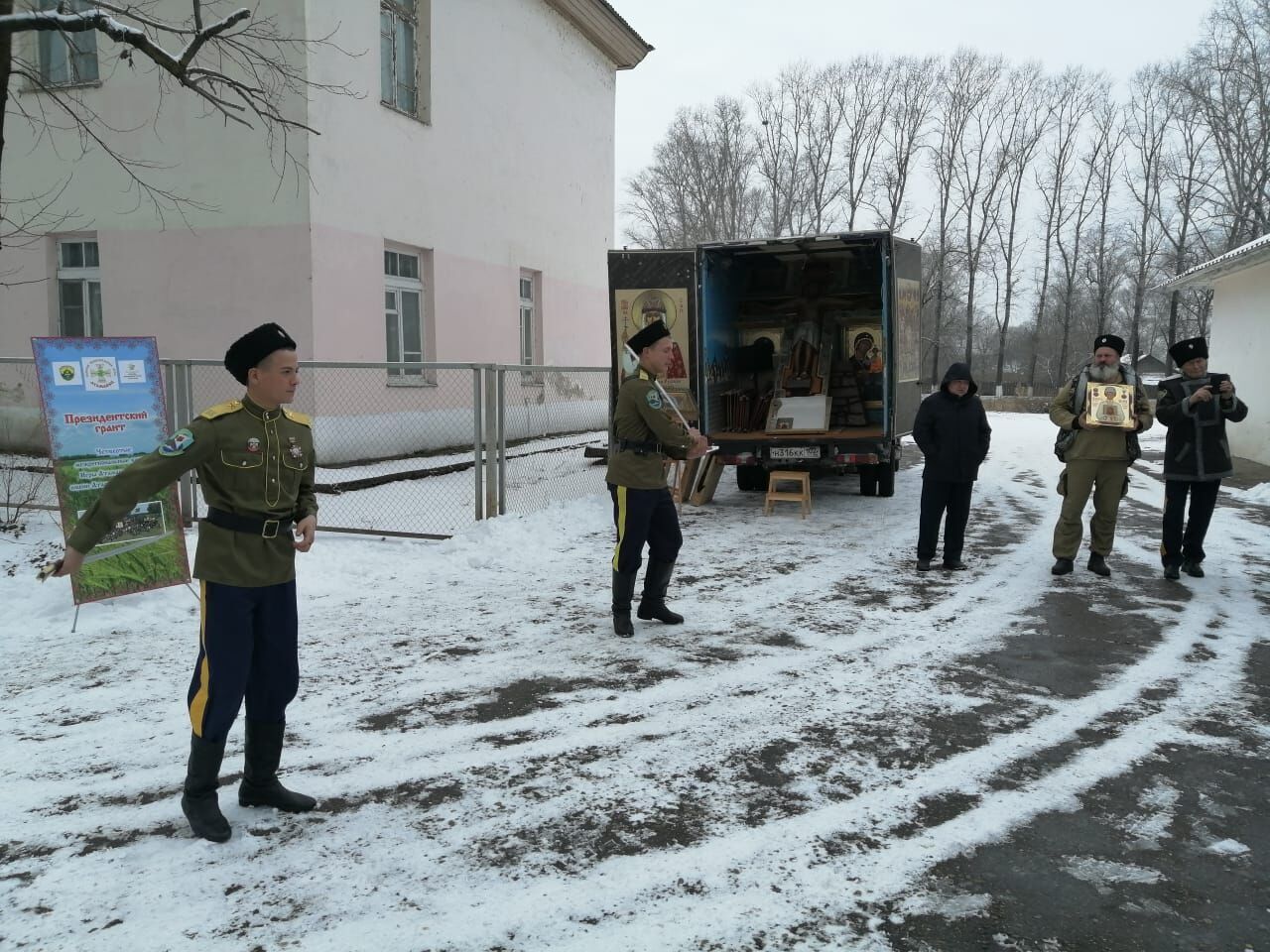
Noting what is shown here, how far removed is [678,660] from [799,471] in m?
5.83

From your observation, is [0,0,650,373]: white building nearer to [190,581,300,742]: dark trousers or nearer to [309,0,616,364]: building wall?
[309,0,616,364]: building wall

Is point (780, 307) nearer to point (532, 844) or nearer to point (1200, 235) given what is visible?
point (532, 844)

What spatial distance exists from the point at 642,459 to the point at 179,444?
3.06 m

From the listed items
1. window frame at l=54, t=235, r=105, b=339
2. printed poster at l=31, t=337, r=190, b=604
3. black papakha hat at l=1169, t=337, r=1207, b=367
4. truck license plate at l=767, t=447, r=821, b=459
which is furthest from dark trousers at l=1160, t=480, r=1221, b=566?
window frame at l=54, t=235, r=105, b=339

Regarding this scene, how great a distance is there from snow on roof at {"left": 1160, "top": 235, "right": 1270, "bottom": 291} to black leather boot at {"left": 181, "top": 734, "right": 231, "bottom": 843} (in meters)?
15.3

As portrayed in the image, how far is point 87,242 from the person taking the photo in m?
13.2

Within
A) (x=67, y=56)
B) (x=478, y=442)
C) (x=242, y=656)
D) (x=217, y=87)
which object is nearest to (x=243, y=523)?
(x=242, y=656)

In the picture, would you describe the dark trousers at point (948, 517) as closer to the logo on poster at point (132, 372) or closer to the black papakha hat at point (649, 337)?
the black papakha hat at point (649, 337)

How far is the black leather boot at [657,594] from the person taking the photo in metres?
6.09

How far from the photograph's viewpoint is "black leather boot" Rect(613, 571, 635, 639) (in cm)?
587

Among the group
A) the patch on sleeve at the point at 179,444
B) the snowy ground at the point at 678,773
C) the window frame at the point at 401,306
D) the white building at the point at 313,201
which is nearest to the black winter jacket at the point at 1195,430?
the snowy ground at the point at 678,773

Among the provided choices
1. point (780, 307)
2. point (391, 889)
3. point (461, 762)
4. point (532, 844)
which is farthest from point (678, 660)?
point (780, 307)

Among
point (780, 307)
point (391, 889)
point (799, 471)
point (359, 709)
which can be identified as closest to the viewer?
point (391, 889)

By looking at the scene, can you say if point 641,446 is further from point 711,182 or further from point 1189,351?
point 711,182
